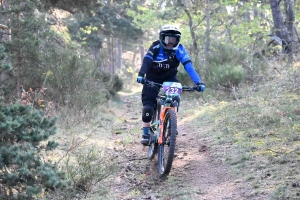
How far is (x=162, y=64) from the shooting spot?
5.39 meters

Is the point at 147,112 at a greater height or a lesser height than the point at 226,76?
lesser

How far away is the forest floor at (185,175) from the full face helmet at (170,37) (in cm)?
187

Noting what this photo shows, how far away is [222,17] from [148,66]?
1524cm

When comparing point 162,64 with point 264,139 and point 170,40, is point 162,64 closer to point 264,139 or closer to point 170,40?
point 170,40

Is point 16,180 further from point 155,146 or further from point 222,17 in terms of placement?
point 222,17

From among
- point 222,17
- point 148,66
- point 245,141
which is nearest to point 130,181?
point 148,66

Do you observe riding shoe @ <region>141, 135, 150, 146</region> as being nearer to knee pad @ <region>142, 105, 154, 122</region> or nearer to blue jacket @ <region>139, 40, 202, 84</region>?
knee pad @ <region>142, 105, 154, 122</region>

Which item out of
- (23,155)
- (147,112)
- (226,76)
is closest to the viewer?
(23,155)

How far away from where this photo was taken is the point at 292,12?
1285 cm

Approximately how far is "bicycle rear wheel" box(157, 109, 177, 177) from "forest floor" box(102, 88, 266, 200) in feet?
0.58

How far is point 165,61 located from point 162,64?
0.22 ft

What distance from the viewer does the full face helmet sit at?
5148 millimetres

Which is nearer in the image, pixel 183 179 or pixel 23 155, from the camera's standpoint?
pixel 23 155

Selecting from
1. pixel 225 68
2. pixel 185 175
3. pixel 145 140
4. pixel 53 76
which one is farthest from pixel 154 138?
pixel 225 68
